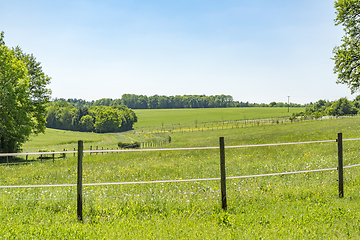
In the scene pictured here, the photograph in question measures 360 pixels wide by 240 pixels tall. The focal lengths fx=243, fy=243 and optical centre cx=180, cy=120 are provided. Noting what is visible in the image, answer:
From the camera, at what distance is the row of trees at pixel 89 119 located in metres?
121

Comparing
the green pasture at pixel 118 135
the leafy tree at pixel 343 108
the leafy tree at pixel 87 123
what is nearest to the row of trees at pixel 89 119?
the leafy tree at pixel 87 123

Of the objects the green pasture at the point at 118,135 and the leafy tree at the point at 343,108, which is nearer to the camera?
the green pasture at the point at 118,135

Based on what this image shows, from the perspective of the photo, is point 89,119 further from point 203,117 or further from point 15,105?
point 15,105

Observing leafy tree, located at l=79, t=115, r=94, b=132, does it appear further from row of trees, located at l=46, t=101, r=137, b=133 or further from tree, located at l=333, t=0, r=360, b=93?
tree, located at l=333, t=0, r=360, b=93

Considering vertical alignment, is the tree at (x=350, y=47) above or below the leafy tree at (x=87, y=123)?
above

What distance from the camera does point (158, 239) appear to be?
184 inches

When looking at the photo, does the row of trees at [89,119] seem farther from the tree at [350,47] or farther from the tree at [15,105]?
the tree at [350,47]

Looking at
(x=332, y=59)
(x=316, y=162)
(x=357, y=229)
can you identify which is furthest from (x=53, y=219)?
(x=332, y=59)

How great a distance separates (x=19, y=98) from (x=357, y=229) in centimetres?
3431

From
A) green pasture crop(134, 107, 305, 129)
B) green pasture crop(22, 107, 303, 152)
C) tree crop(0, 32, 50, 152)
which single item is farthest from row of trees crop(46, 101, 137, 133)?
tree crop(0, 32, 50, 152)

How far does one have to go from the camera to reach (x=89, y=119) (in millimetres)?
126938

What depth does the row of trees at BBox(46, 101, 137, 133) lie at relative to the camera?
398 ft

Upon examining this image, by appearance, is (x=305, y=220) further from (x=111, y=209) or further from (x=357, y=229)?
(x=111, y=209)

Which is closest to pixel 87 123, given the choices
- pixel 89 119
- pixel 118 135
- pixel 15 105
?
pixel 89 119
